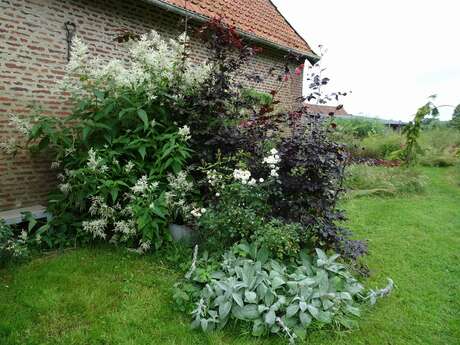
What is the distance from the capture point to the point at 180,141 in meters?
4.25

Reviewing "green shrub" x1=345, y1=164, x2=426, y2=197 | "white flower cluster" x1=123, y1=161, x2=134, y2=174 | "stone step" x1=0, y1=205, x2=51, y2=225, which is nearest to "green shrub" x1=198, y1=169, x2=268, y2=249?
"white flower cluster" x1=123, y1=161, x2=134, y2=174

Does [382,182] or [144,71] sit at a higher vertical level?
[144,71]

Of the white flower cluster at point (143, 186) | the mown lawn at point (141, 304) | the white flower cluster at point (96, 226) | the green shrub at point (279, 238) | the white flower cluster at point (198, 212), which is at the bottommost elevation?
the mown lawn at point (141, 304)

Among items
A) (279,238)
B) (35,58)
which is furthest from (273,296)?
→ (35,58)

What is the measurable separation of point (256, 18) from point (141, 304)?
9103 millimetres

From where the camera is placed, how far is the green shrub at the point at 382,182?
29.1 ft

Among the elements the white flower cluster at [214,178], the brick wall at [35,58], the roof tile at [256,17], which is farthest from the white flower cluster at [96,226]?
the roof tile at [256,17]

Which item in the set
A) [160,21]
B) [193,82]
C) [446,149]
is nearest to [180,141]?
[193,82]

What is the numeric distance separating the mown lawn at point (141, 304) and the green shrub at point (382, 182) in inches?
156

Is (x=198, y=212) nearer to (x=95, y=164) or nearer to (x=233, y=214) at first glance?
(x=233, y=214)

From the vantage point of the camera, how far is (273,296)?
9.71 ft

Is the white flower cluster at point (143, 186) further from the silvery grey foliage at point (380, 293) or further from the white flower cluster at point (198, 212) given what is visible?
the silvery grey foliage at point (380, 293)

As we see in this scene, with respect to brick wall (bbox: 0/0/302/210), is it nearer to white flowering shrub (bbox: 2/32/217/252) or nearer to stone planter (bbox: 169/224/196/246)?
white flowering shrub (bbox: 2/32/217/252)

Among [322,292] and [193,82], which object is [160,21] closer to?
[193,82]
